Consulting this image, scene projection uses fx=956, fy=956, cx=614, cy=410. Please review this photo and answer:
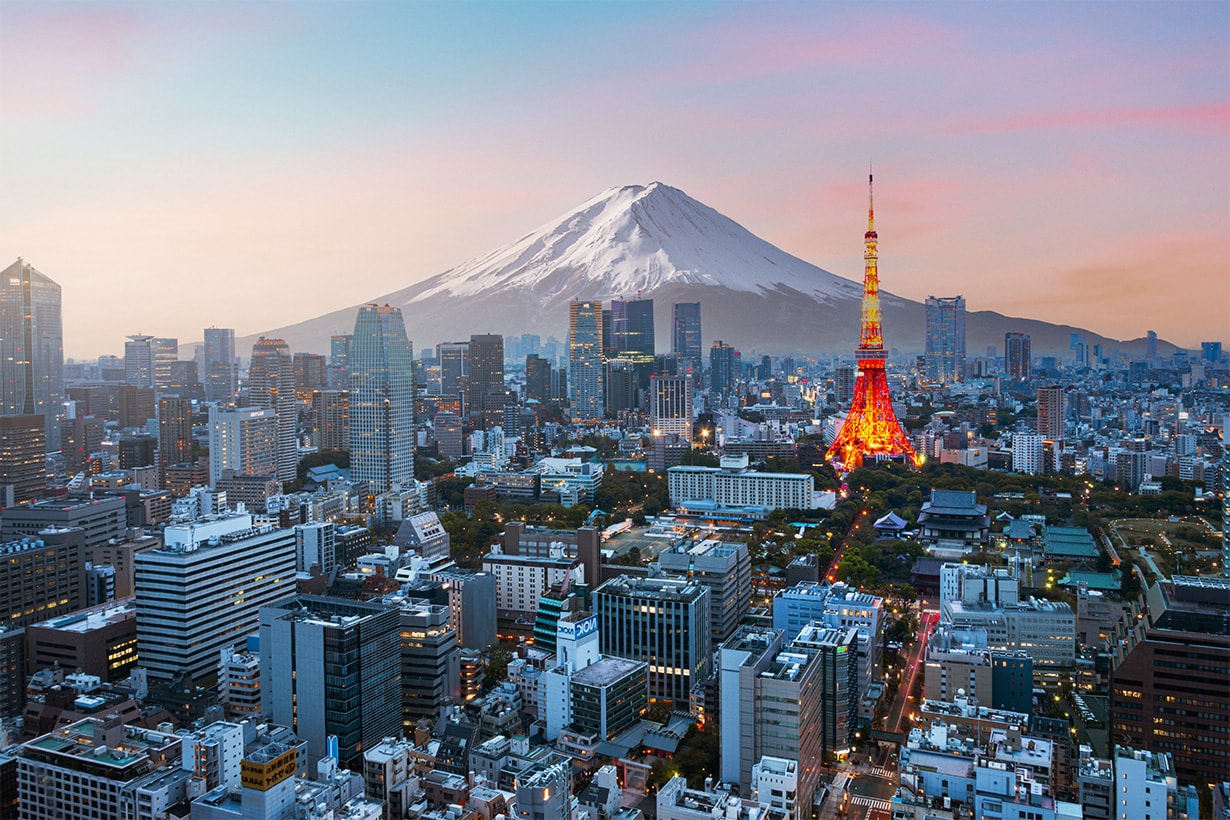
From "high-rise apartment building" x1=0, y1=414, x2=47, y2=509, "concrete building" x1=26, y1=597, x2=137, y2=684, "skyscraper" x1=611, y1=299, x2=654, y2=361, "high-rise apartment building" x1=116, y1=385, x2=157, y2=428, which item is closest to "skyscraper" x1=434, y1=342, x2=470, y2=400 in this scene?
"skyscraper" x1=611, y1=299, x2=654, y2=361

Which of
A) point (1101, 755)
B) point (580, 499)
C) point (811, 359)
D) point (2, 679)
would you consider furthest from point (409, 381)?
point (811, 359)

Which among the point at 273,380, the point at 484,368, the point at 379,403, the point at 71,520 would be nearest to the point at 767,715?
the point at 71,520

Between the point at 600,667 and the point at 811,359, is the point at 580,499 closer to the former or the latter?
the point at 600,667

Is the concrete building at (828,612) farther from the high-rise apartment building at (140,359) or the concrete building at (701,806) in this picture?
the high-rise apartment building at (140,359)

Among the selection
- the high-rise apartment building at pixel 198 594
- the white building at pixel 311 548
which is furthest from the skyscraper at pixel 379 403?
the high-rise apartment building at pixel 198 594

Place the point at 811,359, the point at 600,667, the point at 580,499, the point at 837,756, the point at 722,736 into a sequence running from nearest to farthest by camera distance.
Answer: the point at 722,736 < the point at 837,756 < the point at 600,667 < the point at 580,499 < the point at 811,359

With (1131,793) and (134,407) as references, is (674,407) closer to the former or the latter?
(134,407)

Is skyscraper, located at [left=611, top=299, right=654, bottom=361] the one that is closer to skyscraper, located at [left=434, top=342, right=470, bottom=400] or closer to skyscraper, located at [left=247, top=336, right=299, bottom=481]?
skyscraper, located at [left=434, top=342, right=470, bottom=400]
